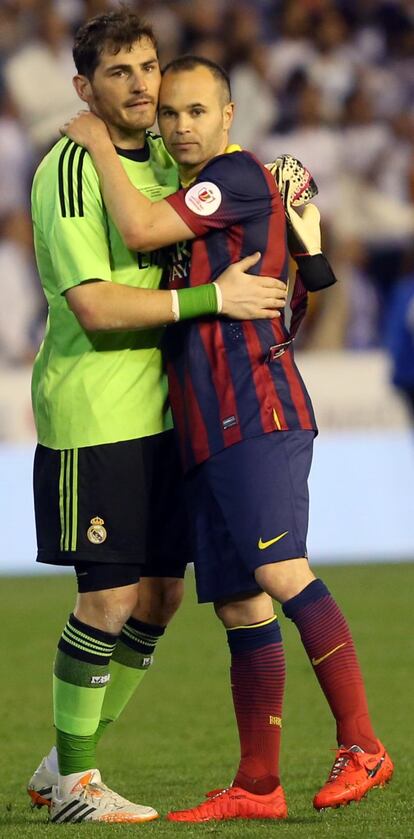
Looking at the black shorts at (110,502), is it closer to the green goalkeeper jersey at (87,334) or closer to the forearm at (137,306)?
the green goalkeeper jersey at (87,334)

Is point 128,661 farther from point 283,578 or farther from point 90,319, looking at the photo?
point 90,319

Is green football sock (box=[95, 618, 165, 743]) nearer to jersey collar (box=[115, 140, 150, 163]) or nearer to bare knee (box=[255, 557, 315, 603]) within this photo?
bare knee (box=[255, 557, 315, 603])

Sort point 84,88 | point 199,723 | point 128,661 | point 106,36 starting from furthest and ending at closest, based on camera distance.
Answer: point 199,723 → point 128,661 → point 84,88 → point 106,36

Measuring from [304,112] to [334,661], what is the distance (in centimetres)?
956

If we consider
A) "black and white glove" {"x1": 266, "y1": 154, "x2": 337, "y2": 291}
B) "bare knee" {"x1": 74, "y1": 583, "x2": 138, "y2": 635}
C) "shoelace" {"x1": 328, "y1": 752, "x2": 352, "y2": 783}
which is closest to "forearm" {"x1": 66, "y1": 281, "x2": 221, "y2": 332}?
"black and white glove" {"x1": 266, "y1": 154, "x2": 337, "y2": 291}

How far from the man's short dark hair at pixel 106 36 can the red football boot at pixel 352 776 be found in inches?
73.4

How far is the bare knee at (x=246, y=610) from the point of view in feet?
13.1

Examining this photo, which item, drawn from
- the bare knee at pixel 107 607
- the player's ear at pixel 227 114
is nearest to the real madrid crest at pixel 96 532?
the bare knee at pixel 107 607

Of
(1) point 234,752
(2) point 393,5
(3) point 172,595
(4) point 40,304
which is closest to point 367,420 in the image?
(4) point 40,304

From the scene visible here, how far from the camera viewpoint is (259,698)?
4.01 m

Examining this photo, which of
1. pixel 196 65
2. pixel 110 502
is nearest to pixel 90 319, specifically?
pixel 110 502

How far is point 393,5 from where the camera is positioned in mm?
13820

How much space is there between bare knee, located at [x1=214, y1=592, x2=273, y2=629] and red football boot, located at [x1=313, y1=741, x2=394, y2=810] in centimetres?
39

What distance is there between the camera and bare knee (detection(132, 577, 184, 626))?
4320mm
